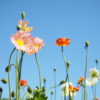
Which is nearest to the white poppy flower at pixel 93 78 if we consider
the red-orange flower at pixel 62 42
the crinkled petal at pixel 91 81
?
the crinkled petal at pixel 91 81

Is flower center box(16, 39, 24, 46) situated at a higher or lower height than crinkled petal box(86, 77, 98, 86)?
higher

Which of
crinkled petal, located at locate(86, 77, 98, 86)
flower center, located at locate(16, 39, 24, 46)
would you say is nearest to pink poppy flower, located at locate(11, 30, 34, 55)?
flower center, located at locate(16, 39, 24, 46)

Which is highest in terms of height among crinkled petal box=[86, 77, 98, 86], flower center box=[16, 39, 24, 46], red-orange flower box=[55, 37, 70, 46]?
red-orange flower box=[55, 37, 70, 46]

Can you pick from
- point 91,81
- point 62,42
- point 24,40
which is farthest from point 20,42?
point 62,42

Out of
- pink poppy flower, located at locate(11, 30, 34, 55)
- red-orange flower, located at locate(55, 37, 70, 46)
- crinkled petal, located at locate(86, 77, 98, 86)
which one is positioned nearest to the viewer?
pink poppy flower, located at locate(11, 30, 34, 55)

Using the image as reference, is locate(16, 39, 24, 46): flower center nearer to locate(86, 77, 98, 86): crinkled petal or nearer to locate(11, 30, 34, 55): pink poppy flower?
locate(11, 30, 34, 55): pink poppy flower

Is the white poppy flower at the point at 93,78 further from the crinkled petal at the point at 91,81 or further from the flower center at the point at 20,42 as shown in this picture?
the flower center at the point at 20,42

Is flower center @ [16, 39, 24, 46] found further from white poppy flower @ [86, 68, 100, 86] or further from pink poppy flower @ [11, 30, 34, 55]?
white poppy flower @ [86, 68, 100, 86]

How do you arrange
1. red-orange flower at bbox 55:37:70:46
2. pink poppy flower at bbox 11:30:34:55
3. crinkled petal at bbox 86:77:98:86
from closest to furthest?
1. pink poppy flower at bbox 11:30:34:55
2. crinkled petal at bbox 86:77:98:86
3. red-orange flower at bbox 55:37:70:46

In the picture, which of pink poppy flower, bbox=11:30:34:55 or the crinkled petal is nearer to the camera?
pink poppy flower, bbox=11:30:34:55

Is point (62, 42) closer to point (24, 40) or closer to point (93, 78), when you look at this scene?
point (93, 78)

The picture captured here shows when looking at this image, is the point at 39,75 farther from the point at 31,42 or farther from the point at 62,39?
the point at 62,39

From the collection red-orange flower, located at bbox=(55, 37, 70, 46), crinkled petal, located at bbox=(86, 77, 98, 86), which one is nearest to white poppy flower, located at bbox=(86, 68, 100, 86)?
crinkled petal, located at bbox=(86, 77, 98, 86)

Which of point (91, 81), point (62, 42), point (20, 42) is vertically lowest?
point (91, 81)
